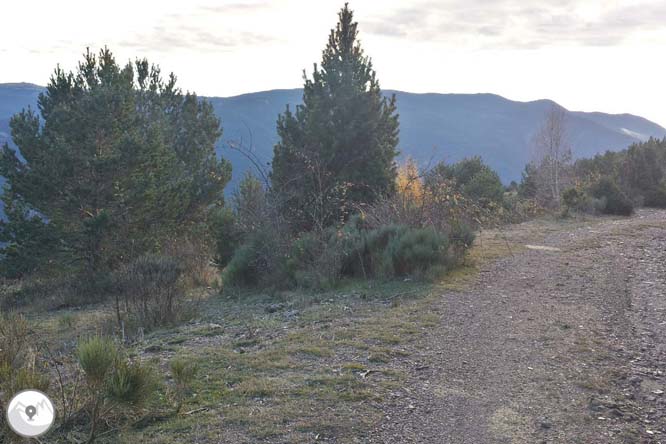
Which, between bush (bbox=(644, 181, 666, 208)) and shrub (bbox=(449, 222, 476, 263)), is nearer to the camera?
shrub (bbox=(449, 222, 476, 263))

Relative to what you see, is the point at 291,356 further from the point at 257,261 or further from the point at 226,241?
the point at 226,241

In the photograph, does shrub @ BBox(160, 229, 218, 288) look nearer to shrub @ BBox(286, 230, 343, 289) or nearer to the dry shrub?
the dry shrub

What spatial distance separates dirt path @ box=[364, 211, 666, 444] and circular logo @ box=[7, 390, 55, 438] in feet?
7.21

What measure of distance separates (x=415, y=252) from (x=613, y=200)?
51.8ft

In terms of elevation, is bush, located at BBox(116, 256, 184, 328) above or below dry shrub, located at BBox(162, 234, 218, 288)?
above

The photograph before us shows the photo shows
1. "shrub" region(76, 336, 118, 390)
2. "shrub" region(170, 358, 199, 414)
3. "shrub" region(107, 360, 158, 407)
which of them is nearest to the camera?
"shrub" region(76, 336, 118, 390)

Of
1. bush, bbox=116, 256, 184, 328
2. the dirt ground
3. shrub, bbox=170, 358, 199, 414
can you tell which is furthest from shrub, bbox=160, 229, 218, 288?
shrub, bbox=170, 358, 199, 414

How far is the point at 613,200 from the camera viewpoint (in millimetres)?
Result: 22406

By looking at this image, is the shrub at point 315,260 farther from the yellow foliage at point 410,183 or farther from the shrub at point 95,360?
the shrub at point 95,360

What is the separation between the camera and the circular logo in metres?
3.49

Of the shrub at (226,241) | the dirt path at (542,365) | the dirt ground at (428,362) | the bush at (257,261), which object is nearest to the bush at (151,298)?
the dirt ground at (428,362)

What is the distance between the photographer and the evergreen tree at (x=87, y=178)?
56.0 ft

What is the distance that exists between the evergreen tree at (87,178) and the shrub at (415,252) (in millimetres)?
9515

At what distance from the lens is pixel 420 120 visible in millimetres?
178500
